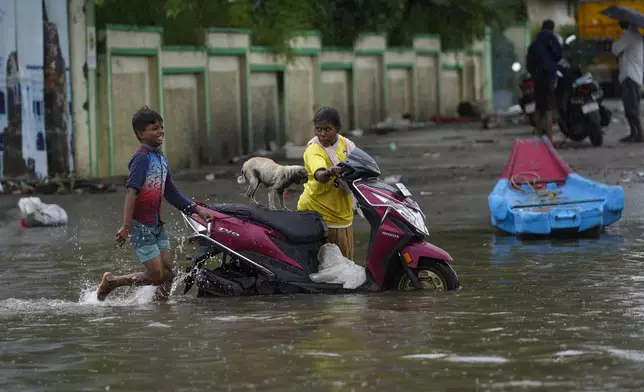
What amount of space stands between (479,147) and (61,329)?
58.3 feet

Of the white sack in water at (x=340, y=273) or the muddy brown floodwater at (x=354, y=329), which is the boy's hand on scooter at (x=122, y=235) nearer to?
the muddy brown floodwater at (x=354, y=329)

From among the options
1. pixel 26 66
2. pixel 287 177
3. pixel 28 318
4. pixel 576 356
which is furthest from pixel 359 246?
pixel 26 66

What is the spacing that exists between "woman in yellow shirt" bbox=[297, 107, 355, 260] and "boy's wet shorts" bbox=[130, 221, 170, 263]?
1109 millimetres

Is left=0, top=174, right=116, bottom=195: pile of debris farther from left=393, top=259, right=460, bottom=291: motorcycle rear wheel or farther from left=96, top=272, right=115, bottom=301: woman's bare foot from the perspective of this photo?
left=393, top=259, right=460, bottom=291: motorcycle rear wheel

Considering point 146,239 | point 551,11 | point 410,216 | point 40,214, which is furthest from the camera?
point 551,11

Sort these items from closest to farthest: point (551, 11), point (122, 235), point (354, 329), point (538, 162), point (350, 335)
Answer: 1. point (350, 335)
2. point (354, 329)
3. point (122, 235)
4. point (538, 162)
5. point (551, 11)

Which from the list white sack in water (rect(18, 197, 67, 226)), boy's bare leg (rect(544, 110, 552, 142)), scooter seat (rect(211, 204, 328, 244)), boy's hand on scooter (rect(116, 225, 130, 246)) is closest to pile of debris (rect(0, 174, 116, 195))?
white sack in water (rect(18, 197, 67, 226))

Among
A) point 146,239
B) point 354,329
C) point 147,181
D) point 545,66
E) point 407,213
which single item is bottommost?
point 354,329

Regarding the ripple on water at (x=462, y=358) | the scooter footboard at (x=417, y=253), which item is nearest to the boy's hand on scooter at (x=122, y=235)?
the scooter footboard at (x=417, y=253)

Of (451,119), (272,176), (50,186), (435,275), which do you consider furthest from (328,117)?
(451,119)

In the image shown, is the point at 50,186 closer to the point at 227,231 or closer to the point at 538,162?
the point at 538,162

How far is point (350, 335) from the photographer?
7.81 metres

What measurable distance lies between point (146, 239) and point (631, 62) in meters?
16.4

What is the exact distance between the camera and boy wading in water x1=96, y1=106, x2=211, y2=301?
9102mm
